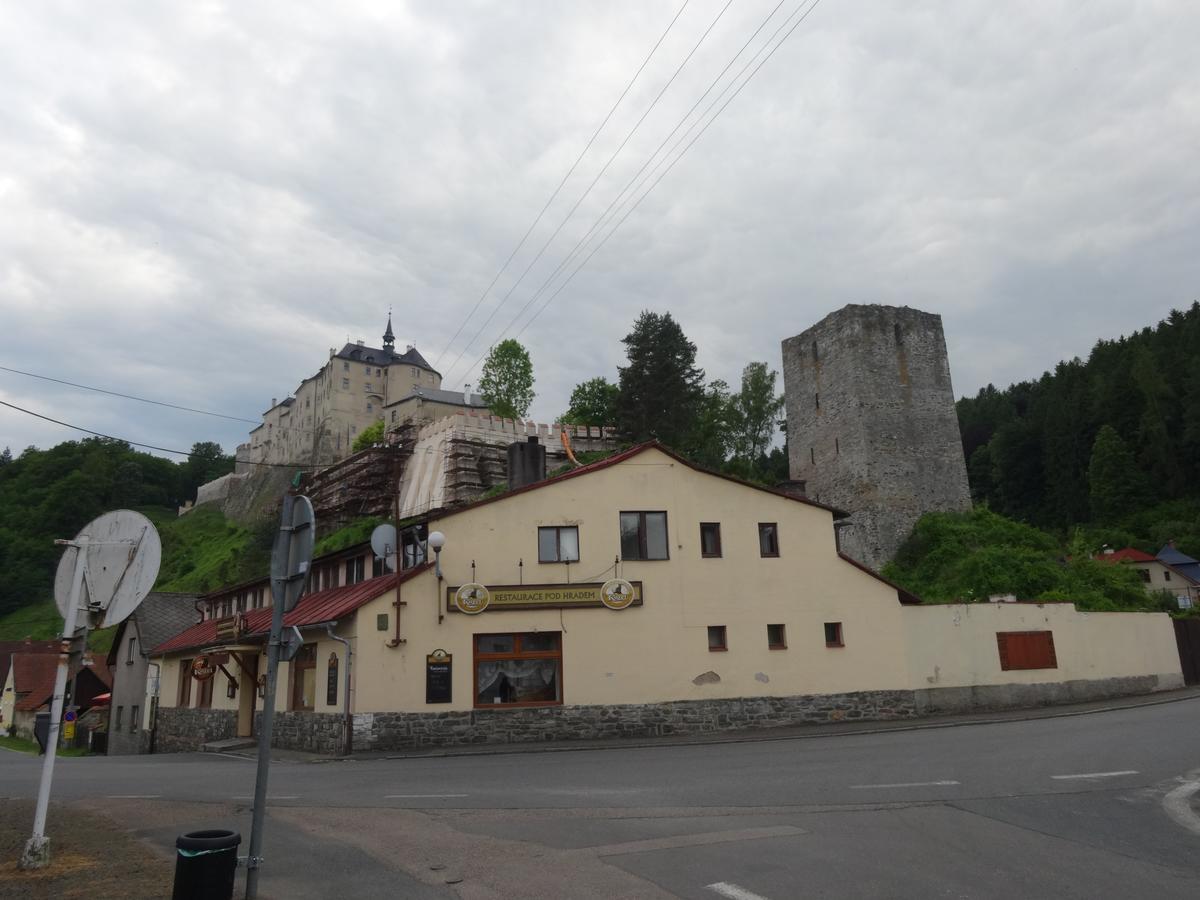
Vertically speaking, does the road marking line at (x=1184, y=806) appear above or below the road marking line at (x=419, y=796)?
below

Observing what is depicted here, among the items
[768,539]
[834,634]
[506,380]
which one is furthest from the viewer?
[506,380]

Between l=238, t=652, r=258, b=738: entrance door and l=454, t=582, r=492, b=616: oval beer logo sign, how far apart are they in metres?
8.54

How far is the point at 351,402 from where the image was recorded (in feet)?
332

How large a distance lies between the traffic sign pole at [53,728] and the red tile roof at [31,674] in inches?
2181

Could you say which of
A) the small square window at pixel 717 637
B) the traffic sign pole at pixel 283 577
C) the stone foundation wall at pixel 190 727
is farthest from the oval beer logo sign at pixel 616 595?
the traffic sign pole at pixel 283 577

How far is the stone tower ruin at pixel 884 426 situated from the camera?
48406mm

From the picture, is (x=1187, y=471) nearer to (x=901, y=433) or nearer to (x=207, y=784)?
(x=901, y=433)

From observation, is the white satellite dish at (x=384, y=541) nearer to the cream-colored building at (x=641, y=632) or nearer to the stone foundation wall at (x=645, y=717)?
the cream-colored building at (x=641, y=632)

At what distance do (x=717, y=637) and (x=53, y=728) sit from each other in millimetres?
17128

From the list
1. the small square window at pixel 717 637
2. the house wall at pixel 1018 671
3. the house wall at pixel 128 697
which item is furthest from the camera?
the house wall at pixel 128 697

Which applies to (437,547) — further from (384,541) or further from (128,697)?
(128,697)

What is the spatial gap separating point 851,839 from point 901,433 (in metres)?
43.7

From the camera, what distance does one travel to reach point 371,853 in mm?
8188

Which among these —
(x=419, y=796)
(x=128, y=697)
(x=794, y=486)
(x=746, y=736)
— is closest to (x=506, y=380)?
(x=794, y=486)
